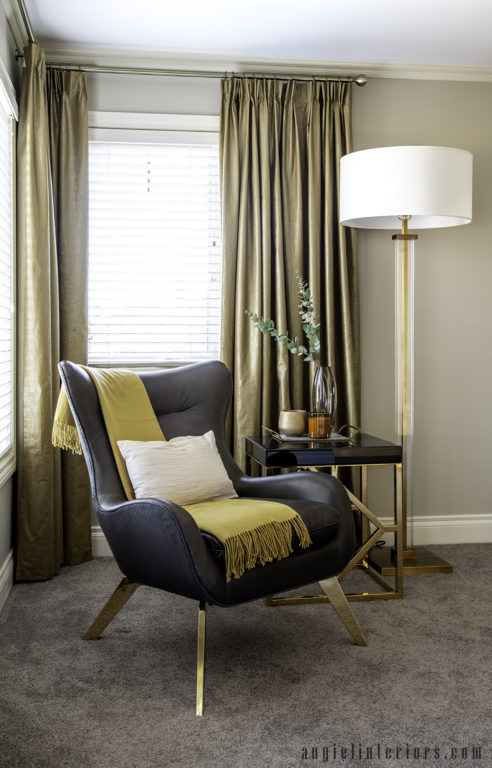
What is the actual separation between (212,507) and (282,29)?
2.29 metres

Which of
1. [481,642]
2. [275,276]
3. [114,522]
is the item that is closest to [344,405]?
[275,276]

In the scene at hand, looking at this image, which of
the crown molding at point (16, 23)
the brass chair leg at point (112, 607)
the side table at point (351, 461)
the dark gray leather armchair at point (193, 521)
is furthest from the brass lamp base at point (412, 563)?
the crown molding at point (16, 23)

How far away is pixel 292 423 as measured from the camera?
11.1ft

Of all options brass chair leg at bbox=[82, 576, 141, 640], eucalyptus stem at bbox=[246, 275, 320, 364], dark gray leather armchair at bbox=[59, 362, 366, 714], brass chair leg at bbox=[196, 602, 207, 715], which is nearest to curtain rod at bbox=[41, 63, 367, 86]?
eucalyptus stem at bbox=[246, 275, 320, 364]

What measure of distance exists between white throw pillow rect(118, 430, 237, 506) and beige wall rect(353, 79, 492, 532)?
1345 mm

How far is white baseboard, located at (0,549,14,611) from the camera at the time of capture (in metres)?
3.03

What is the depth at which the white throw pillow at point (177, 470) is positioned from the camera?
266 cm

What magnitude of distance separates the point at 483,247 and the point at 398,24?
4.14 ft

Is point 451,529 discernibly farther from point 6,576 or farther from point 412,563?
point 6,576

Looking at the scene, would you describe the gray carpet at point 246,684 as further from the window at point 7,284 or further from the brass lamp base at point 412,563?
the window at point 7,284

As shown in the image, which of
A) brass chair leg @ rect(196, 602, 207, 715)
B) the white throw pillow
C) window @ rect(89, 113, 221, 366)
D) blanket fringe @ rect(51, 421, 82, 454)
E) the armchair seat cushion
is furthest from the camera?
window @ rect(89, 113, 221, 366)

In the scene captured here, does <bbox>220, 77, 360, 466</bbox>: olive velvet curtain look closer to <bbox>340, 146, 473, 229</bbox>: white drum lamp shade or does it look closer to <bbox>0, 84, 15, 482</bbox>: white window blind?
<bbox>340, 146, 473, 229</bbox>: white drum lamp shade

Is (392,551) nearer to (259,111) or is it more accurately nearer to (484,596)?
(484,596)

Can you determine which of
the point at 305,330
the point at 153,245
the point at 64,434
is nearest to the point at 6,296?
the point at 64,434
